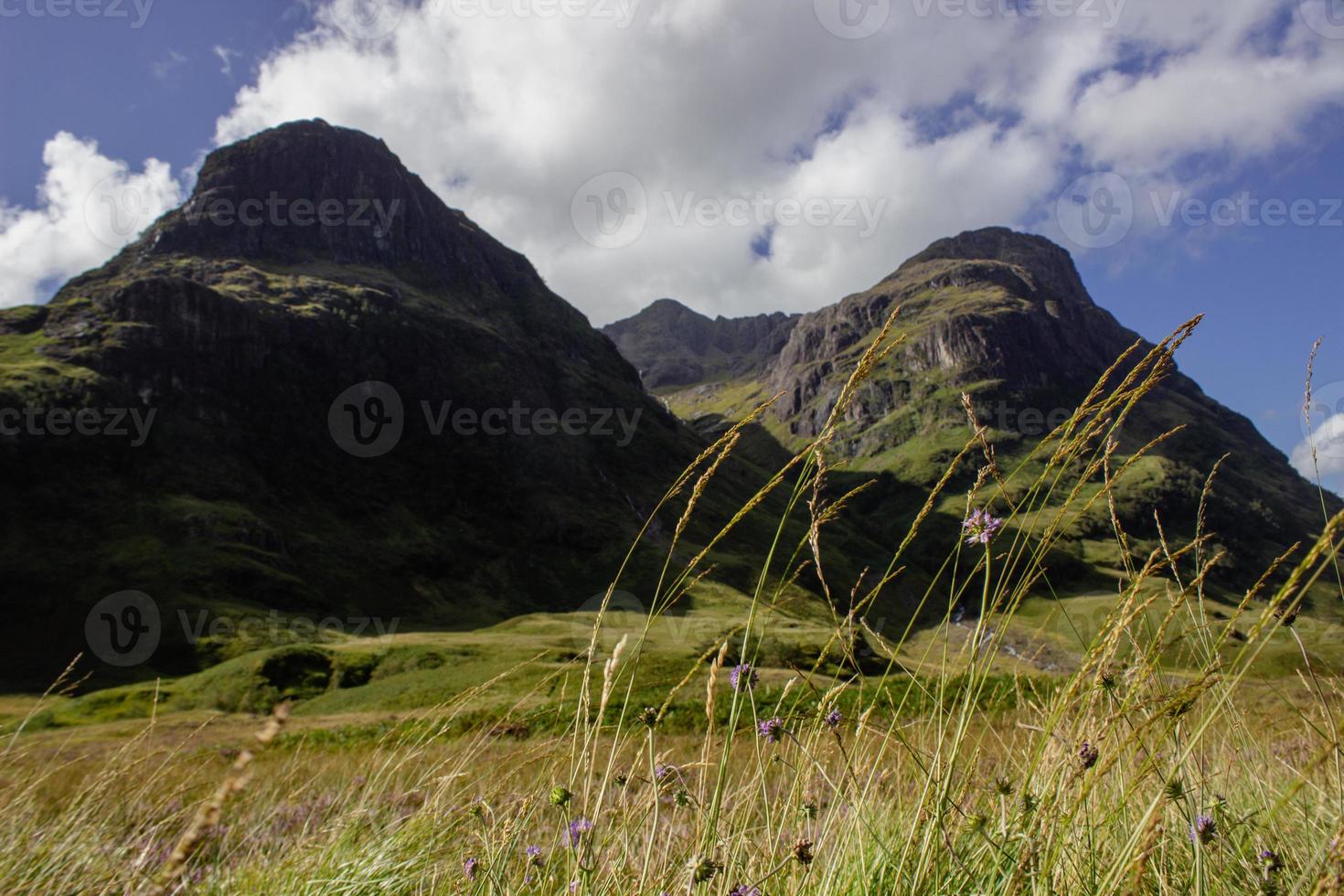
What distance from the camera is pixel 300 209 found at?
186 meters

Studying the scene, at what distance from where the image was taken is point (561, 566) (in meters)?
128

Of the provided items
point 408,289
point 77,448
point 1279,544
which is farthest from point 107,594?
point 1279,544

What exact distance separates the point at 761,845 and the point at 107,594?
101 metres

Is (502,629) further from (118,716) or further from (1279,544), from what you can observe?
(1279,544)

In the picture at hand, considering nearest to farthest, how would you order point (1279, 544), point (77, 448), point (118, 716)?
1. point (118, 716)
2. point (77, 448)
3. point (1279, 544)
